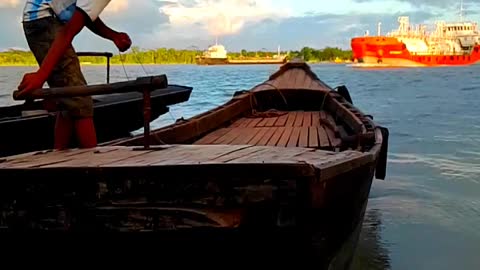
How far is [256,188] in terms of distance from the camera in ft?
9.27

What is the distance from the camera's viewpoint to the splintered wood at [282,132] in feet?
20.8

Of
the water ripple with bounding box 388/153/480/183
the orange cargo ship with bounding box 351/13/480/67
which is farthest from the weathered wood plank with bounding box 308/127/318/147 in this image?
the orange cargo ship with bounding box 351/13/480/67

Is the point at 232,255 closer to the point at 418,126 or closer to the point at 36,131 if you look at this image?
the point at 36,131

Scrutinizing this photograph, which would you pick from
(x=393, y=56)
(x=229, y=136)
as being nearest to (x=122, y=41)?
(x=229, y=136)

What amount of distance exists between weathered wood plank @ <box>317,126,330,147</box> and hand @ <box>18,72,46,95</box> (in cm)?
314

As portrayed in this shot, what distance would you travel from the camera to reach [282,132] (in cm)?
727

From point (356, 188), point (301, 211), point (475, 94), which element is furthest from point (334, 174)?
point (475, 94)

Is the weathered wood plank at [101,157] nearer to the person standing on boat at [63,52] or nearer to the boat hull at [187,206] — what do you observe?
the boat hull at [187,206]

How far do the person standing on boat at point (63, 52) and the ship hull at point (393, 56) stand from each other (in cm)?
5640

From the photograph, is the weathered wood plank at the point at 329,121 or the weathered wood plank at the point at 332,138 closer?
the weathered wood plank at the point at 332,138

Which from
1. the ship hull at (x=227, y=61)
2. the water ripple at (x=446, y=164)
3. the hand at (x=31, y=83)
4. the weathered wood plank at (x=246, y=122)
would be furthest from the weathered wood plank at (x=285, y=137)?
the ship hull at (x=227, y=61)

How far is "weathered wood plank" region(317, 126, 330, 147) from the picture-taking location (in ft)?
20.3

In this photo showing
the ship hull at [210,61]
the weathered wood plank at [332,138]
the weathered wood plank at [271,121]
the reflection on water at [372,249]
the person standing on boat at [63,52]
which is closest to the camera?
the person standing on boat at [63,52]

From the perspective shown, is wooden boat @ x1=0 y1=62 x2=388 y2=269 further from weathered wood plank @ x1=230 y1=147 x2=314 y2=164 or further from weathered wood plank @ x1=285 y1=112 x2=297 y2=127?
weathered wood plank @ x1=285 y1=112 x2=297 y2=127
